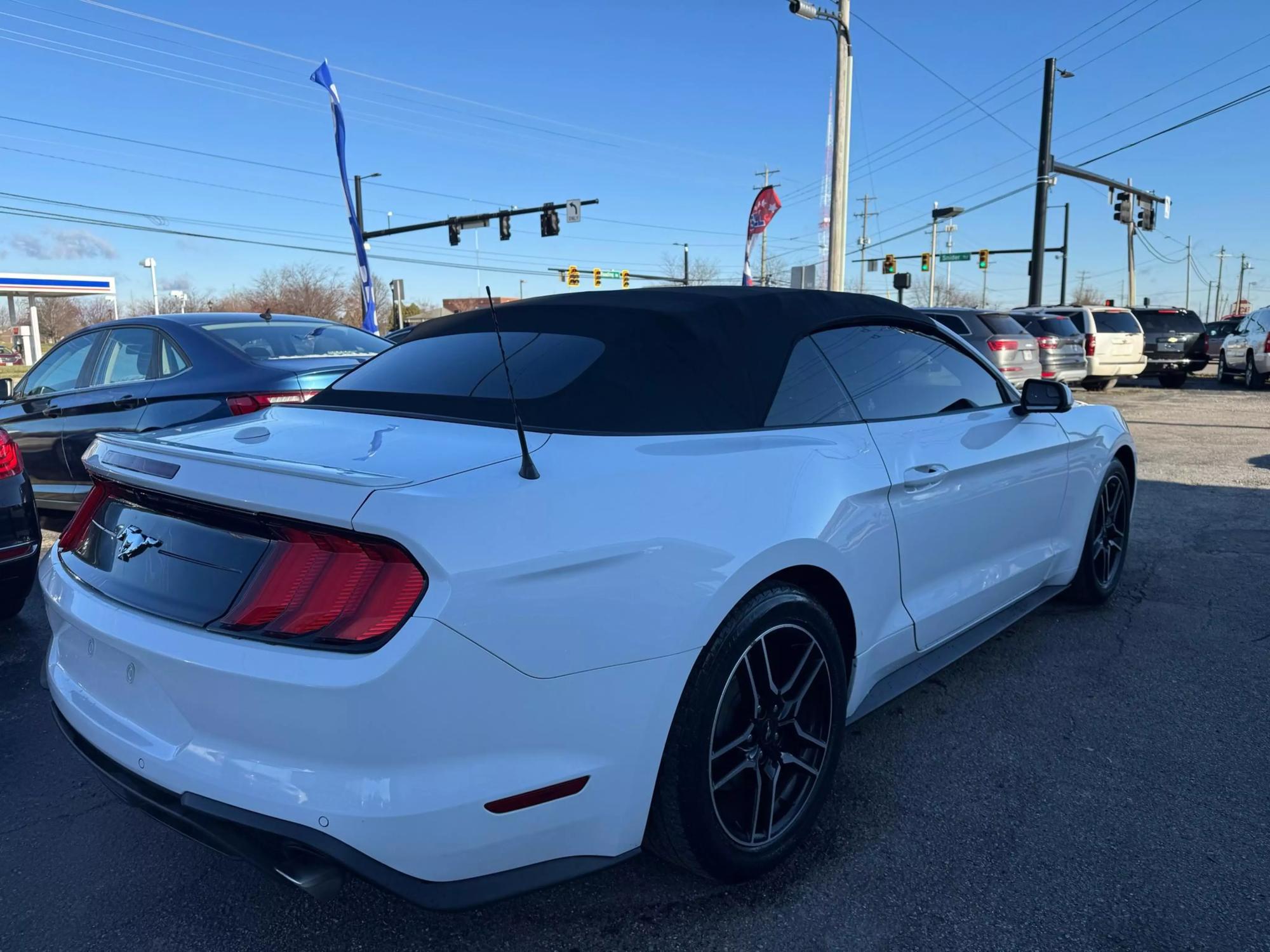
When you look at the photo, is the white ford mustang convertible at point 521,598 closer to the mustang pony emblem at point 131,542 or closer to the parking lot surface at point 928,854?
the mustang pony emblem at point 131,542

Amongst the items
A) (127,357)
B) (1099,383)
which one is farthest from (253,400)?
(1099,383)

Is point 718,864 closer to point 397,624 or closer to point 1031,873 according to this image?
point 1031,873

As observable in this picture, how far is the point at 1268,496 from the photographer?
730cm

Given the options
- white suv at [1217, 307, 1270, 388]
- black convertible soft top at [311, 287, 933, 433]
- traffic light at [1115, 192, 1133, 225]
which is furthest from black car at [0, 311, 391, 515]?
traffic light at [1115, 192, 1133, 225]

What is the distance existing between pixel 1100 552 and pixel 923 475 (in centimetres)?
212

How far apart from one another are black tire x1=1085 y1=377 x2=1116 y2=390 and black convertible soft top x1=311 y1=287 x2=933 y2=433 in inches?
720

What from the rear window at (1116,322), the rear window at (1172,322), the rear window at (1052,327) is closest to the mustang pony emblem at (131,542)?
the rear window at (1052,327)

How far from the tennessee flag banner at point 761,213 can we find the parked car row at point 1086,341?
5227mm

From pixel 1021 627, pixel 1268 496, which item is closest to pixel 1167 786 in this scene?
pixel 1021 627

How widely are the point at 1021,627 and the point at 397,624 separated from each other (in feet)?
11.5

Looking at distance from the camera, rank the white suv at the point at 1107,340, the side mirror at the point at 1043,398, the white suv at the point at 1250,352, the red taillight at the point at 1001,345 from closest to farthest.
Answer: the side mirror at the point at 1043,398, the red taillight at the point at 1001,345, the white suv at the point at 1107,340, the white suv at the point at 1250,352

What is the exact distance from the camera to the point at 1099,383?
1966 centimetres

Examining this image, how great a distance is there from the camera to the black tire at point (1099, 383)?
1902 cm

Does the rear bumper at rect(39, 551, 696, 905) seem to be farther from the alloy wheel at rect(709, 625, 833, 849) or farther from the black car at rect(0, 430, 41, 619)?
the black car at rect(0, 430, 41, 619)
